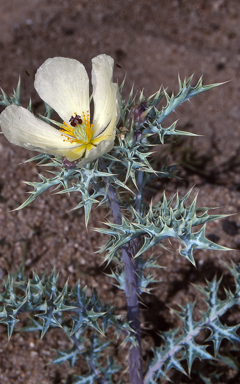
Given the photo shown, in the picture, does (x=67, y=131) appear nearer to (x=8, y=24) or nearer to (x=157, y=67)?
(x=157, y=67)

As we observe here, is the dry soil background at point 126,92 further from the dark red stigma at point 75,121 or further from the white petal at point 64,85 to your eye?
the dark red stigma at point 75,121

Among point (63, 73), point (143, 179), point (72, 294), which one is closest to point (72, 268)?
point (72, 294)

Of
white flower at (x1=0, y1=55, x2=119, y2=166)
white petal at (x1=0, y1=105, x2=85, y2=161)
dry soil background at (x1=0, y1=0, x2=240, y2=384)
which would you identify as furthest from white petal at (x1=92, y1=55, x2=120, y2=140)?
dry soil background at (x1=0, y1=0, x2=240, y2=384)

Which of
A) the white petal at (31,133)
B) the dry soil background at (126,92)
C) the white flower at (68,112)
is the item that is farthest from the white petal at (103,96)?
the dry soil background at (126,92)

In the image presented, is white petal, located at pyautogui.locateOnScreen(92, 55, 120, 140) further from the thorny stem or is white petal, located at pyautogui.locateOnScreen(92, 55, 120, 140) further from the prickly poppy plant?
the thorny stem

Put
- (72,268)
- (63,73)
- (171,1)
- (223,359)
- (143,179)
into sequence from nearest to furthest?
(63,73) < (143,179) < (223,359) < (72,268) < (171,1)
